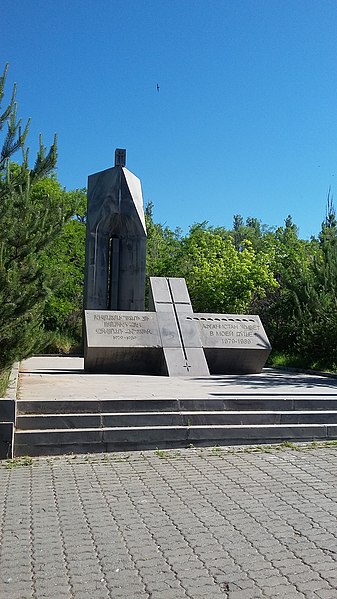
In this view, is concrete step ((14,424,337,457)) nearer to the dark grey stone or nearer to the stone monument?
the stone monument

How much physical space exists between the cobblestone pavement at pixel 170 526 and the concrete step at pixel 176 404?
765 millimetres

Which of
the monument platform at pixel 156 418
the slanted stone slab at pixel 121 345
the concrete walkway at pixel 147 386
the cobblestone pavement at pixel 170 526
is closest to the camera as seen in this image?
the cobblestone pavement at pixel 170 526

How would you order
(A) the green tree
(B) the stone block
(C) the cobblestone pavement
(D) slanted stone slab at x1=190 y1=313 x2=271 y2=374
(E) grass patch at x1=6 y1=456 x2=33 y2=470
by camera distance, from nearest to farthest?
(C) the cobblestone pavement
(E) grass patch at x1=6 y1=456 x2=33 y2=470
(B) the stone block
(D) slanted stone slab at x1=190 y1=313 x2=271 y2=374
(A) the green tree

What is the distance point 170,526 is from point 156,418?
275 centimetres

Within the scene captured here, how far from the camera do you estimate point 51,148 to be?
7996mm

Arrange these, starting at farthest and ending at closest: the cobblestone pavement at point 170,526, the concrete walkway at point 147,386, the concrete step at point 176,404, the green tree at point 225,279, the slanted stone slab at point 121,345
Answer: the green tree at point 225,279, the slanted stone slab at point 121,345, the concrete walkway at point 147,386, the concrete step at point 176,404, the cobblestone pavement at point 170,526

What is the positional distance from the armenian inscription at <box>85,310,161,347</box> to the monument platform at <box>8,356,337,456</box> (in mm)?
2893

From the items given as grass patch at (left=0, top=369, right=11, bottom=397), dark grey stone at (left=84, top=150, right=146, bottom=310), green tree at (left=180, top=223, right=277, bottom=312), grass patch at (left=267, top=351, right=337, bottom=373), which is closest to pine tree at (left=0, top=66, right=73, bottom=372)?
grass patch at (left=0, top=369, right=11, bottom=397)

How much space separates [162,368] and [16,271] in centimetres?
545

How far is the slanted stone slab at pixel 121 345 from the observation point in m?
12.1

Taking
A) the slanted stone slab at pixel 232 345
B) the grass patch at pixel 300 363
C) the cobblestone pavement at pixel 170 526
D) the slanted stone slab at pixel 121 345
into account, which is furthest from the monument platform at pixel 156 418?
the grass patch at pixel 300 363

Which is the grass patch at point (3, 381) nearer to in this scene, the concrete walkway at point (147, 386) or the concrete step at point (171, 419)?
the concrete walkway at point (147, 386)

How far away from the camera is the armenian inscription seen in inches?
481

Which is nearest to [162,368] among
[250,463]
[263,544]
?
[250,463]
